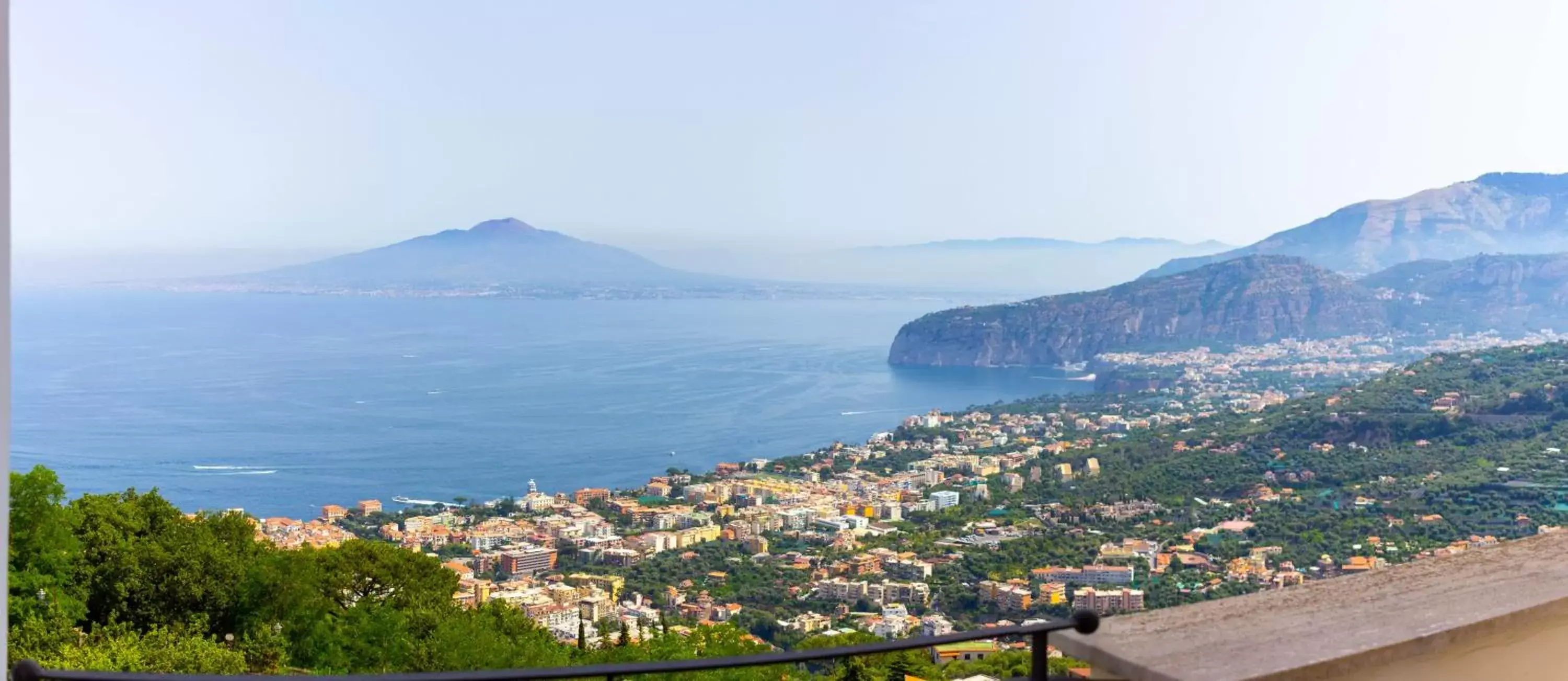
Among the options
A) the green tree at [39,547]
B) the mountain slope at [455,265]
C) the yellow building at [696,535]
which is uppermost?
the mountain slope at [455,265]

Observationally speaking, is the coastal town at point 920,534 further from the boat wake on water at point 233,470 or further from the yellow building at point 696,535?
the boat wake on water at point 233,470

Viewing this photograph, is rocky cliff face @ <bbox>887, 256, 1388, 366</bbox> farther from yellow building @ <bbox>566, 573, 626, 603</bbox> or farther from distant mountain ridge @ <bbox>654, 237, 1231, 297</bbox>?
yellow building @ <bbox>566, 573, 626, 603</bbox>

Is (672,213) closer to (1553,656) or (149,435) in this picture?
(149,435)

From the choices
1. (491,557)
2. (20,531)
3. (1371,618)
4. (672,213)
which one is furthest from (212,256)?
(1371,618)

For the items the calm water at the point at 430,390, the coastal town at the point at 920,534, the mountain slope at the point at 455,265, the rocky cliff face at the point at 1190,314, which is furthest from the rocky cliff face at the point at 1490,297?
the mountain slope at the point at 455,265

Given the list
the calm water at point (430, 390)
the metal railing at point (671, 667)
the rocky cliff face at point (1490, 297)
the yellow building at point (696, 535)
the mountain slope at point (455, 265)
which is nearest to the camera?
the metal railing at point (671, 667)

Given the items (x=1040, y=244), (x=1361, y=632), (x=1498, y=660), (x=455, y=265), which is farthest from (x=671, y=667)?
(x=455, y=265)
